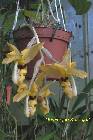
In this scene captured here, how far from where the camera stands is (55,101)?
2.85 meters

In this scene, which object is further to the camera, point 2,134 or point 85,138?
point 85,138

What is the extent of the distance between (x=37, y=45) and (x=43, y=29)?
0.42m

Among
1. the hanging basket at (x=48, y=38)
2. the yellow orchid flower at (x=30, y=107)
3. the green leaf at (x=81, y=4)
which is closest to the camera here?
the yellow orchid flower at (x=30, y=107)

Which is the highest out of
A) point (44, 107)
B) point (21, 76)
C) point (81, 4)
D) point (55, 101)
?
point (81, 4)

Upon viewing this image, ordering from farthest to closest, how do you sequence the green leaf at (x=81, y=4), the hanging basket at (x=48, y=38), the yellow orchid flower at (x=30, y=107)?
1. the green leaf at (x=81, y=4)
2. the hanging basket at (x=48, y=38)
3. the yellow orchid flower at (x=30, y=107)

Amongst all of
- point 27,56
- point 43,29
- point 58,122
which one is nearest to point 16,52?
point 27,56

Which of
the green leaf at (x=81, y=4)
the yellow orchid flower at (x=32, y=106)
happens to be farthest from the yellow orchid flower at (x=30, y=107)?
the green leaf at (x=81, y=4)

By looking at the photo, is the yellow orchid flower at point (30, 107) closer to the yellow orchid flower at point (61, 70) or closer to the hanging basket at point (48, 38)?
the yellow orchid flower at point (61, 70)

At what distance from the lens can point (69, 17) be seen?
121 inches

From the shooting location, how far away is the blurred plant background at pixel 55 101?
1939mm

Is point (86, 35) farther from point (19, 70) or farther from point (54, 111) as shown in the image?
point (19, 70)

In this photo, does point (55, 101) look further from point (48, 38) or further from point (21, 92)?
point (21, 92)

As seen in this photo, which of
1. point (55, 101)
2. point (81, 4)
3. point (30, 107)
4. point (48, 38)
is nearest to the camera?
point (30, 107)

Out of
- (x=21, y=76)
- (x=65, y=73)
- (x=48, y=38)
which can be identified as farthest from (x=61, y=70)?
(x=48, y=38)
